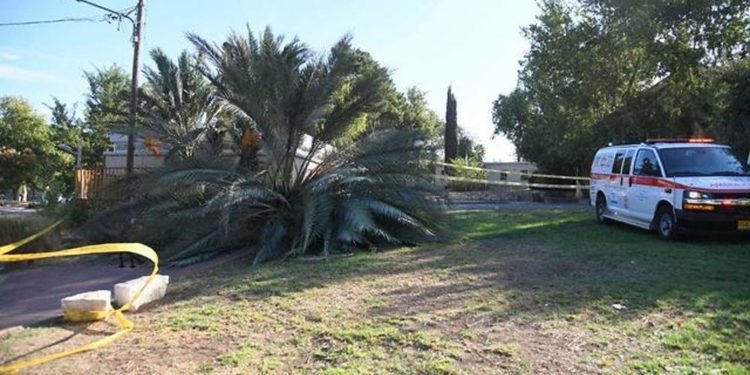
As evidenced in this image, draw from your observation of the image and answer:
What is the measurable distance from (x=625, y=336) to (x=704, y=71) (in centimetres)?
1683

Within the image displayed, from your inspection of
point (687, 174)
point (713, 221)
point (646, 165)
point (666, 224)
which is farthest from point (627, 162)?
point (713, 221)

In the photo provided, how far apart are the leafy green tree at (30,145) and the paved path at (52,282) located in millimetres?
35755

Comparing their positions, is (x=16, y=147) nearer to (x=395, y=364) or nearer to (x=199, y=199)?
(x=199, y=199)

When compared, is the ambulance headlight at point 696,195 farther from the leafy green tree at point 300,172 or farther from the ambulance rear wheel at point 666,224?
the leafy green tree at point 300,172

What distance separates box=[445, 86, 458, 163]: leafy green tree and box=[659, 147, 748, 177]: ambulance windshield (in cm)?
2596

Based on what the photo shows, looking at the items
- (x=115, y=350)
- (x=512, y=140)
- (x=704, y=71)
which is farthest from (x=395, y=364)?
(x=512, y=140)

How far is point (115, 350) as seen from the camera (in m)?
4.75

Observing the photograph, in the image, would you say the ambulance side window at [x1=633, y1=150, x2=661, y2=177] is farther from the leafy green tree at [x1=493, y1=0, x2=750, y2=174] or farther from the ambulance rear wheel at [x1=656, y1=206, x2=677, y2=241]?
the leafy green tree at [x1=493, y1=0, x2=750, y2=174]

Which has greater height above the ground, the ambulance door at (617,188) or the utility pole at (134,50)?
the utility pole at (134,50)

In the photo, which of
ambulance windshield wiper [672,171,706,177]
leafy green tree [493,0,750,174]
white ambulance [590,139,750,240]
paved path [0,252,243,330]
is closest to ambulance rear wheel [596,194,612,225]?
white ambulance [590,139,750,240]

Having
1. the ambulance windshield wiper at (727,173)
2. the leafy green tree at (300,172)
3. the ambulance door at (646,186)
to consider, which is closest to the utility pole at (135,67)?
the leafy green tree at (300,172)

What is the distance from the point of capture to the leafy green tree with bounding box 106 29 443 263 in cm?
1044

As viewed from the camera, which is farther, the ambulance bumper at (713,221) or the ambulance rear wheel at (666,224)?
the ambulance rear wheel at (666,224)

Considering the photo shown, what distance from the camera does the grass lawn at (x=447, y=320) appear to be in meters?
4.32
